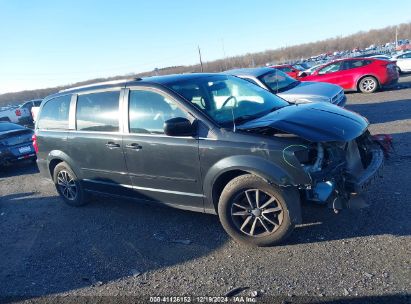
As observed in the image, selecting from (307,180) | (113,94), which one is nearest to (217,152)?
(307,180)

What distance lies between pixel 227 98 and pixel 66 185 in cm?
321

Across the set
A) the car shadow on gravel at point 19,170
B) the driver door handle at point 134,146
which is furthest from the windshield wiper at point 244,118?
the car shadow on gravel at point 19,170

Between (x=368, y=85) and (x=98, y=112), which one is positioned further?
(x=368, y=85)

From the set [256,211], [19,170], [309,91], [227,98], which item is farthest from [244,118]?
[19,170]

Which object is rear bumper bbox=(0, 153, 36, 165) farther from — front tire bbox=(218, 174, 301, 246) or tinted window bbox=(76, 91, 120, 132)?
front tire bbox=(218, 174, 301, 246)

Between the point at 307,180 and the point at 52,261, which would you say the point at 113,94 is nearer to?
the point at 52,261

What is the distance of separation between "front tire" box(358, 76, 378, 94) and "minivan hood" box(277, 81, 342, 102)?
645 centimetres

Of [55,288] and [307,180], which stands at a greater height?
[307,180]

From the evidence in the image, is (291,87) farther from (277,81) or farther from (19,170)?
(19,170)

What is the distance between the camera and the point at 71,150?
552 cm

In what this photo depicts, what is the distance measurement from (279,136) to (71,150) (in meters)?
3.37

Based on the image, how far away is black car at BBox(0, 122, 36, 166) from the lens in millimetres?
9258

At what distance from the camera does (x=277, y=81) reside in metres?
9.49

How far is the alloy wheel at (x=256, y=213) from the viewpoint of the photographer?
377cm
